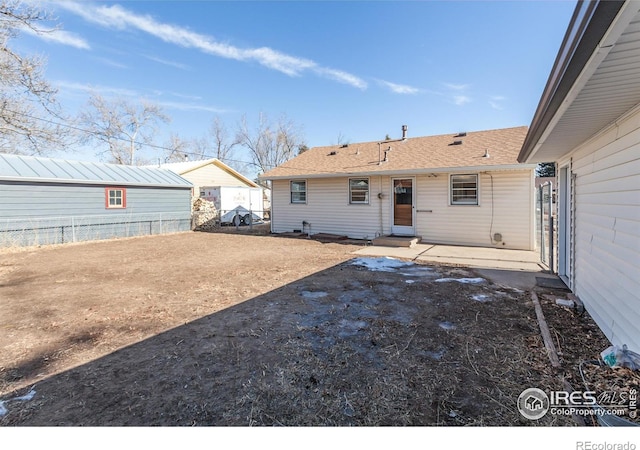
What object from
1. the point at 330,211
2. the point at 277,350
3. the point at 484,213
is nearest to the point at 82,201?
the point at 330,211

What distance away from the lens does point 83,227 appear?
11.8m

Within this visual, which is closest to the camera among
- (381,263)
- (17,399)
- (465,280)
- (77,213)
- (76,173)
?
(17,399)

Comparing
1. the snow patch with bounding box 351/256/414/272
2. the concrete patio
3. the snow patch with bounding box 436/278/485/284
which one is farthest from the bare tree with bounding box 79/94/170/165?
the snow patch with bounding box 436/278/485/284

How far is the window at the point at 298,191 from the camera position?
12.9 metres

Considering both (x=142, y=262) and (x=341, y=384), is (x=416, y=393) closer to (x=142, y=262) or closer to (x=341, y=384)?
(x=341, y=384)

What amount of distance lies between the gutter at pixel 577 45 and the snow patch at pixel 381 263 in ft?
15.0

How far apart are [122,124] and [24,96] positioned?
1830cm

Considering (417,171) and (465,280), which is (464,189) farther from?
(465,280)

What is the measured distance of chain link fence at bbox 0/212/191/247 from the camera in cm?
1018

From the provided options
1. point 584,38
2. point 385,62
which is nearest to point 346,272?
point 584,38

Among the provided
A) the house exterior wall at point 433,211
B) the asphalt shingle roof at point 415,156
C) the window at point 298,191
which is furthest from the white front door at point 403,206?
the window at point 298,191

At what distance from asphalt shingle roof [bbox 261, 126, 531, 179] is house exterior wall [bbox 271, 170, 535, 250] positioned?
1.60 feet

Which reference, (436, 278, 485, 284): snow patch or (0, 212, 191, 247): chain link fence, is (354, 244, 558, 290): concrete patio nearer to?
(436, 278, 485, 284): snow patch
